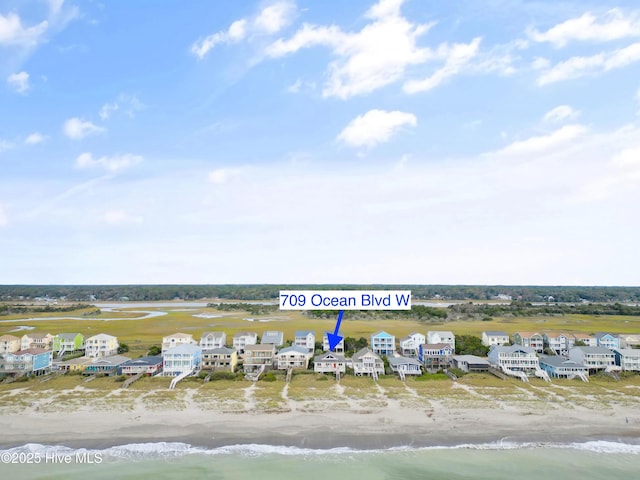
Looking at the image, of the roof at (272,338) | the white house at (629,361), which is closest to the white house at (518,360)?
the white house at (629,361)

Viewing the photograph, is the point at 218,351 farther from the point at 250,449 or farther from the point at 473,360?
the point at 473,360

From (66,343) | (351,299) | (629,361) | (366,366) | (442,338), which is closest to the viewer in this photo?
(351,299)

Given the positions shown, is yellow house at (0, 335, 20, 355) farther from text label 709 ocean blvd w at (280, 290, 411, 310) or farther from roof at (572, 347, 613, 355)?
roof at (572, 347, 613, 355)

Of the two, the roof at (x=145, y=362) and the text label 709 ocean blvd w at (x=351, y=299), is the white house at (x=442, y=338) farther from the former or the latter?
the roof at (x=145, y=362)

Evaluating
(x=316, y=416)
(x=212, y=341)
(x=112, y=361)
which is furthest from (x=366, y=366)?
(x=112, y=361)

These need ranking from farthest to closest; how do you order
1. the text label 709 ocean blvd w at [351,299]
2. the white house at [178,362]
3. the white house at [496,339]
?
the white house at [496,339] → the white house at [178,362] → the text label 709 ocean blvd w at [351,299]

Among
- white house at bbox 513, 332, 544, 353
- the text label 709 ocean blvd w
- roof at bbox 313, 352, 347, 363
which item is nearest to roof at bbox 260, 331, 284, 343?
roof at bbox 313, 352, 347, 363
